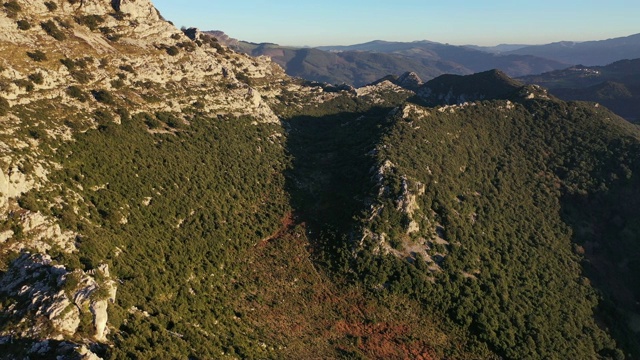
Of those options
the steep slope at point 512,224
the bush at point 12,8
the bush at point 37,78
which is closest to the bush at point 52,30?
the bush at point 12,8

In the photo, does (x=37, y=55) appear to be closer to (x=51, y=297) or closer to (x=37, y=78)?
(x=37, y=78)

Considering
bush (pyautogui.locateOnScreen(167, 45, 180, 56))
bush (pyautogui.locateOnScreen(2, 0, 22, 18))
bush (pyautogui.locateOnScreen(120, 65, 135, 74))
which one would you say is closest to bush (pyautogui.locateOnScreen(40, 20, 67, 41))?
bush (pyautogui.locateOnScreen(2, 0, 22, 18))

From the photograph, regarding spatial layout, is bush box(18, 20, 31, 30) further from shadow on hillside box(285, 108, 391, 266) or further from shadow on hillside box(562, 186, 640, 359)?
shadow on hillside box(562, 186, 640, 359)

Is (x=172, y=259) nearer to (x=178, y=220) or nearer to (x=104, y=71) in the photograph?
(x=178, y=220)

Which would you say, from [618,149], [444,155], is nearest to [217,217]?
[444,155]

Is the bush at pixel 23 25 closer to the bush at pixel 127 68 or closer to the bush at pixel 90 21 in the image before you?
the bush at pixel 90 21

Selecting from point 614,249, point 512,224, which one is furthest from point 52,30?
point 614,249
